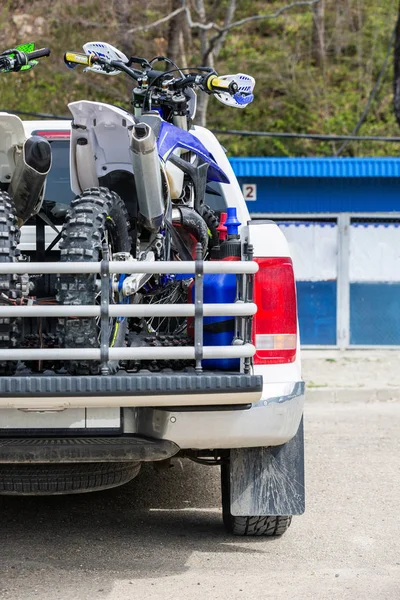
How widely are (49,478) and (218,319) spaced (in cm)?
112

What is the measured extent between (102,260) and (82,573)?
1406 millimetres

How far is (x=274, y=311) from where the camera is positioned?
167 inches

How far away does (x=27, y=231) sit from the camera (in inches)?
226

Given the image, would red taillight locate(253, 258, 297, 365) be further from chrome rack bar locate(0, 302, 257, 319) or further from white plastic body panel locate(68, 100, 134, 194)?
white plastic body panel locate(68, 100, 134, 194)

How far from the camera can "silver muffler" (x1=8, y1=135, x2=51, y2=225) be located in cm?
420

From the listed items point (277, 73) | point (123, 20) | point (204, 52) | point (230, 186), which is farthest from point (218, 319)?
point (277, 73)

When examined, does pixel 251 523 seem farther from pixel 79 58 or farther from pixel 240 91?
pixel 79 58

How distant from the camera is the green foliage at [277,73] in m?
19.5

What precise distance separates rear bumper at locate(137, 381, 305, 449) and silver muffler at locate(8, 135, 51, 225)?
3.56ft

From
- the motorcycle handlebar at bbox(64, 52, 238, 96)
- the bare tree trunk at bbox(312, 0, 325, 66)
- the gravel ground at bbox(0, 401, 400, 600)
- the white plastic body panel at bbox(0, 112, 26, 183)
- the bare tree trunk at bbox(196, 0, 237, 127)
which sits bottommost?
the gravel ground at bbox(0, 401, 400, 600)

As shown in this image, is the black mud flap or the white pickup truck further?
the black mud flap

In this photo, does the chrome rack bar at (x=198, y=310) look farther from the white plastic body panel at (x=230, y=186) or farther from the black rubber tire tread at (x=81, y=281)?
the white plastic body panel at (x=230, y=186)

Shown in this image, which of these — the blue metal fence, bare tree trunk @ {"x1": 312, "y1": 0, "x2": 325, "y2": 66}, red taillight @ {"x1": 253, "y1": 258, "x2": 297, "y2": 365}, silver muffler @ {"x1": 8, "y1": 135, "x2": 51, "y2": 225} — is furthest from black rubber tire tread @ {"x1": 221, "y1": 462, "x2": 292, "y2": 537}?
bare tree trunk @ {"x1": 312, "y1": 0, "x2": 325, "y2": 66}

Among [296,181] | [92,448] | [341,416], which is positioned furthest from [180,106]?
[296,181]
